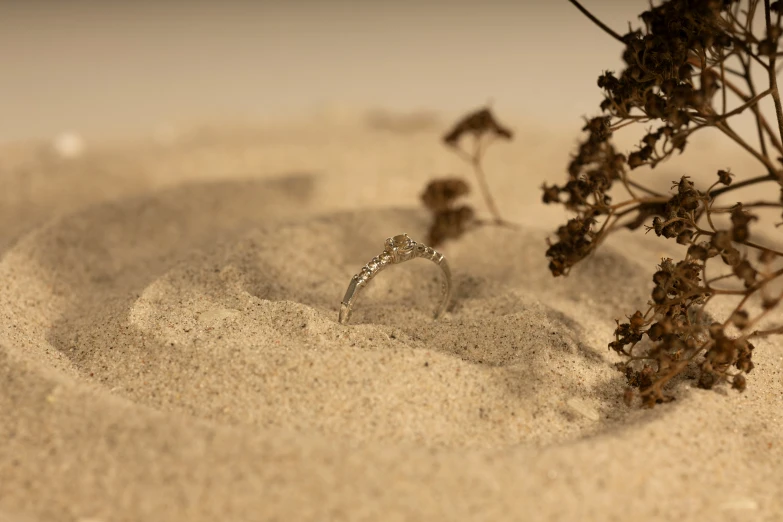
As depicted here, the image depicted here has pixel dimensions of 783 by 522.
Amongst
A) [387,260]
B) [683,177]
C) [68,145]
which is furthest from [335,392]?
[68,145]

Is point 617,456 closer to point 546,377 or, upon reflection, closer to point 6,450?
point 546,377

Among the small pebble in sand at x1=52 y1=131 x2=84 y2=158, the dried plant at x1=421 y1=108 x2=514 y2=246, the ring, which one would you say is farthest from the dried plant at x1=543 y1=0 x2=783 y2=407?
the small pebble in sand at x1=52 y1=131 x2=84 y2=158

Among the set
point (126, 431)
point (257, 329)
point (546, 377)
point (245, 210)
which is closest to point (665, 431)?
point (546, 377)

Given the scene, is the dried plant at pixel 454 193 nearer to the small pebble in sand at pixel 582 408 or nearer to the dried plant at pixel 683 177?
the dried plant at pixel 683 177

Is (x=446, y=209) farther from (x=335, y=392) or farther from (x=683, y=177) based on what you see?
(x=335, y=392)

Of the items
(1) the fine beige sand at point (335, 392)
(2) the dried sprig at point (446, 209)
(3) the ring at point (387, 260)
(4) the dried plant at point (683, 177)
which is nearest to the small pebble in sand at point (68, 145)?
(1) the fine beige sand at point (335, 392)

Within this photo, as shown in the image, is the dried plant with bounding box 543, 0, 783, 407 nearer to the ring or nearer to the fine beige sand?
the fine beige sand
